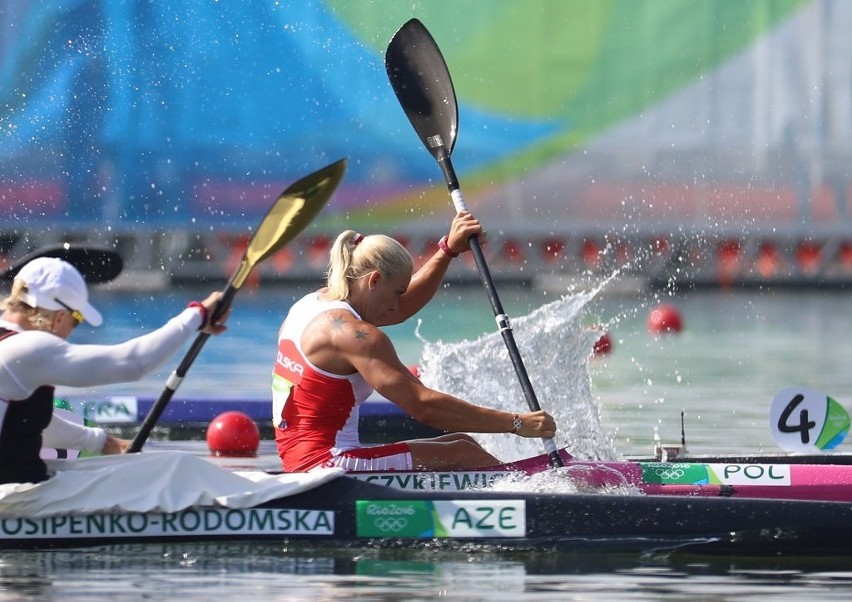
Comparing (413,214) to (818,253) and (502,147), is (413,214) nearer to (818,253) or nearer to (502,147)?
(502,147)

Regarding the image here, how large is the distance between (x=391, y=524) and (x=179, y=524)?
829 mm

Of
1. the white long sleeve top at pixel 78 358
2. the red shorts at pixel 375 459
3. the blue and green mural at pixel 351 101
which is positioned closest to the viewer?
the white long sleeve top at pixel 78 358

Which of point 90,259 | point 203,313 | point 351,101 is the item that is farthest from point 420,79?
point 351,101

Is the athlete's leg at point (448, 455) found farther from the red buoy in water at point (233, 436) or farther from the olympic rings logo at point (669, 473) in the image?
the red buoy in water at point (233, 436)

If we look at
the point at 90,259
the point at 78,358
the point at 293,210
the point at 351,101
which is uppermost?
the point at 351,101

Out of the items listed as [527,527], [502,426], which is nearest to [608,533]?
[527,527]

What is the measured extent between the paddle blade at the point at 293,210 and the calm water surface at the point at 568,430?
1.34 metres

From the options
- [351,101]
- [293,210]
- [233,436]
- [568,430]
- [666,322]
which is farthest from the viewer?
[351,101]

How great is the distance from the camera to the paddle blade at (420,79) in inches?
381

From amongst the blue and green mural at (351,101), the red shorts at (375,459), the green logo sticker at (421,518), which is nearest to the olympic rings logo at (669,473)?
the red shorts at (375,459)

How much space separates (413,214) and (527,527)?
993 inches

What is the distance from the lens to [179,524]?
22.8 feet

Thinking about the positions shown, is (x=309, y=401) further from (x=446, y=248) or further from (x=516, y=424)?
(x=446, y=248)

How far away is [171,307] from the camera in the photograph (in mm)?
26297
